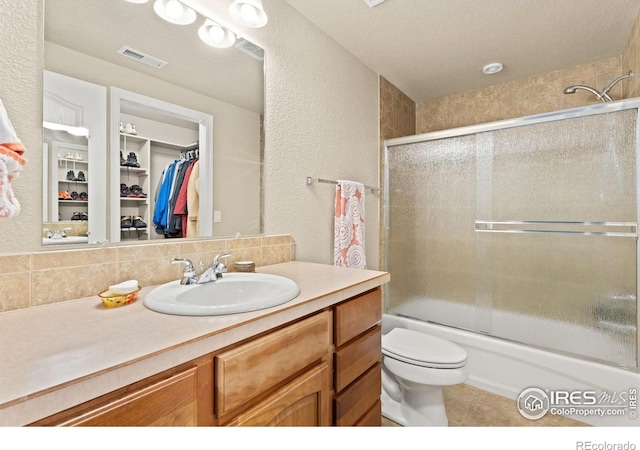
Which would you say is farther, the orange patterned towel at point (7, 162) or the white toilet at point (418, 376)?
the white toilet at point (418, 376)

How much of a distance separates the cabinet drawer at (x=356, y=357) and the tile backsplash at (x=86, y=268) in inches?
23.7

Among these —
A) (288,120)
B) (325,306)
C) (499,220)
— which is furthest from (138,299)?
(499,220)

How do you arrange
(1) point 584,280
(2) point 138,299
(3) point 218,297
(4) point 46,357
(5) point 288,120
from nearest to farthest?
1. (4) point 46,357
2. (2) point 138,299
3. (3) point 218,297
4. (5) point 288,120
5. (1) point 584,280

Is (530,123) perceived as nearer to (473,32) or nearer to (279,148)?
(473,32)

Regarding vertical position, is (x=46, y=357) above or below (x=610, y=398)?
above

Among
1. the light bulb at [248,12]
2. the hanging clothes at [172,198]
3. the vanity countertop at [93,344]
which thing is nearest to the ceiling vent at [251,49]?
the light bulb at [248,12]

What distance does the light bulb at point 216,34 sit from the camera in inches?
51.3

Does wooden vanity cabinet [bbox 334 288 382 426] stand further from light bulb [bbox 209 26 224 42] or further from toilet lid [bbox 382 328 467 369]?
light bulb [bbox 209 26 224 42]

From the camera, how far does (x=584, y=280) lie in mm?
1777

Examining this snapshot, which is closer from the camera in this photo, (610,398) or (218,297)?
(218,297)

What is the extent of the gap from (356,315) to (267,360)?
0.41m

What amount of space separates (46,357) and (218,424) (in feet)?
1.18

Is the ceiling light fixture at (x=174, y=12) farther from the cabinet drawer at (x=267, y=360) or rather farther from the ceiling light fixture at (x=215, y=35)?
the cabinet drawer at (x=267, y=360)

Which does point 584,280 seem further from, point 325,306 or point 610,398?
point 325,306
